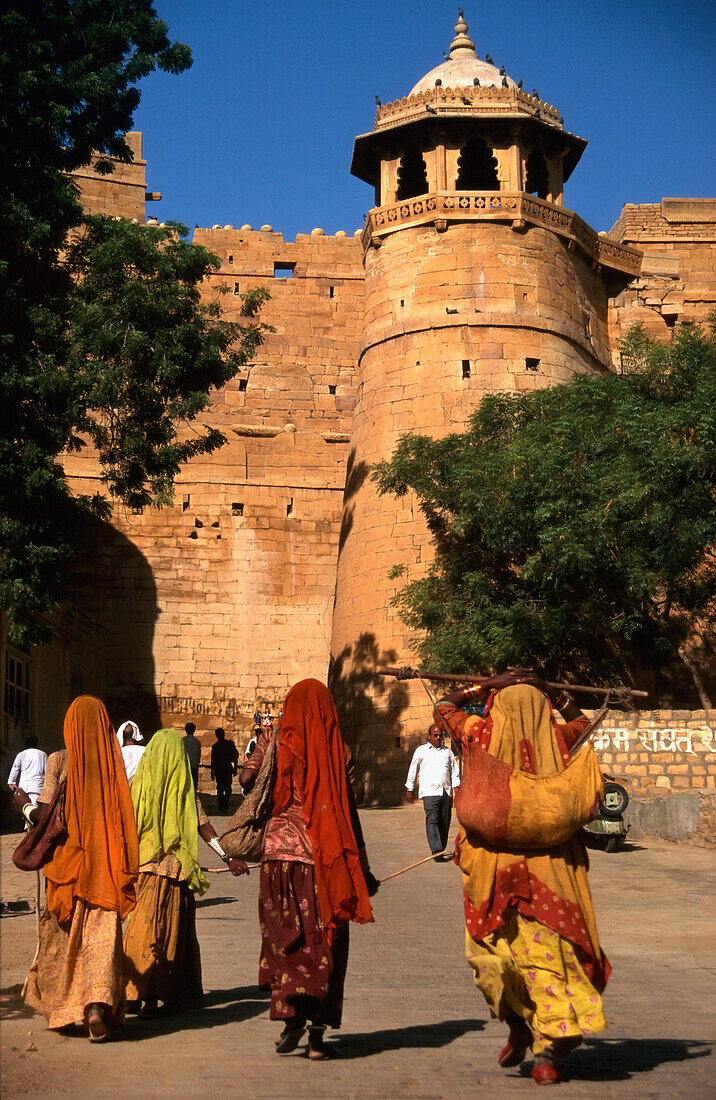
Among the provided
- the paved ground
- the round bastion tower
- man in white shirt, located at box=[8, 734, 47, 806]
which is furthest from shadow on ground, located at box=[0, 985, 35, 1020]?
the round bastion tower

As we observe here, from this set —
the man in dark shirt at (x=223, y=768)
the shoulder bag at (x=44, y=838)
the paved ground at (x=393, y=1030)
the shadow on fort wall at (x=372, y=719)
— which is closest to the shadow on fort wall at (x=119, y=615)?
the shadow on fort wall at (x=372, y=719)

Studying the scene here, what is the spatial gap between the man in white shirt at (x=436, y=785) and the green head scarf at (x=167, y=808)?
19.3 ft

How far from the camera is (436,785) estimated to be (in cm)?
1238

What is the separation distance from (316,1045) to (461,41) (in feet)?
78.5

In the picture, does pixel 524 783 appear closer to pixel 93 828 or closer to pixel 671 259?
pixel 93 828

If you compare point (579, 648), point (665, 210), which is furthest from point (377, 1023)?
point (665, 210)

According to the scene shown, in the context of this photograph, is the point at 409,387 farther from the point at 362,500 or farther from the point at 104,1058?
the point at 104,1058

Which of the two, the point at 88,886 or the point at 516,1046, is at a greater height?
the point at 88,886

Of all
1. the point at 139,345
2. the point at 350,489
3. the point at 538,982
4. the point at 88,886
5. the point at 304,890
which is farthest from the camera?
the point at 350,489

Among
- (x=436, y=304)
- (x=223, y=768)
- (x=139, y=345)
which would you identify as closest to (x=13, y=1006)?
(x=139, y=345)

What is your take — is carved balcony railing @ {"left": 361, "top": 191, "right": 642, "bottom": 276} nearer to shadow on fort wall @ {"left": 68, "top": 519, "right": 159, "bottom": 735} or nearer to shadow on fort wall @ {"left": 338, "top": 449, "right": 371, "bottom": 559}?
shadow on fort wall @ {"left": 338, "top": 449, "right": 371, "bottom": 559}

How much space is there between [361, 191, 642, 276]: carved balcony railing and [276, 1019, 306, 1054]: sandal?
1884 centimetres

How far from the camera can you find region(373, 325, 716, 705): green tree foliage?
645 inches

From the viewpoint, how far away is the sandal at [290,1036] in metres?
5.32
